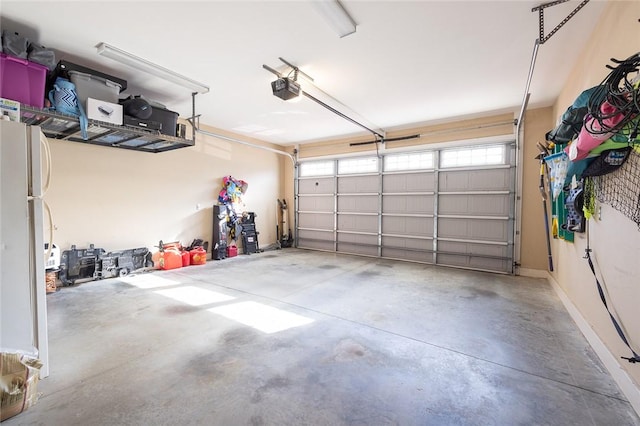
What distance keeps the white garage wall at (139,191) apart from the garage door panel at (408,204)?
3657 mm

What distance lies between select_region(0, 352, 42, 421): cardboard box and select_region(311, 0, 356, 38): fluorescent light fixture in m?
3.38

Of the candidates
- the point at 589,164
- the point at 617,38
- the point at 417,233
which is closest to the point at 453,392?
the point at 589,164

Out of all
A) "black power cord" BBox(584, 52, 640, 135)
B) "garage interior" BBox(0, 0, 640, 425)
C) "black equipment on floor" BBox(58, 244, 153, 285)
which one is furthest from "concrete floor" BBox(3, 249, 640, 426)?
"black power cord" BBox(584, 52, 640, 135)

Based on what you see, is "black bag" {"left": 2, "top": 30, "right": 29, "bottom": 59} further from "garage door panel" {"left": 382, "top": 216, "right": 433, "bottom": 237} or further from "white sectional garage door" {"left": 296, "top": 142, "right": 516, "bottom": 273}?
"garage door panel" {"left": 382, "top": 216, "right": 433, "bottom": 237}

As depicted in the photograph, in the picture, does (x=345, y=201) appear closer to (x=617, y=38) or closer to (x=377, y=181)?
(x=377, y=181)

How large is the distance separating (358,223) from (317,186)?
1.68 metres

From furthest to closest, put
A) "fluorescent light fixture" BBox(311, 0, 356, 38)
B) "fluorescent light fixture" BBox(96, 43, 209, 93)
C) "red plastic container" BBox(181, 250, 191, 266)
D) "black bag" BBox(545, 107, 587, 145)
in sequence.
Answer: "red plastic container" BBox(181, 250, 191, 266)
"fluorescent light fixture" BBox(96, 43, 209, 93)
"fluorescent light fixture" BBox(311, 0, 356, 38)
"black bag" BBox(545, 107, 587, 145)

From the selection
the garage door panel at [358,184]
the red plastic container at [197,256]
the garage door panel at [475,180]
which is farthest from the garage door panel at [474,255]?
the red plastic container at [197,256]

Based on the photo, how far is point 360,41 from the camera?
9.70 ft

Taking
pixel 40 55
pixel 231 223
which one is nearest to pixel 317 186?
pixel 231 223

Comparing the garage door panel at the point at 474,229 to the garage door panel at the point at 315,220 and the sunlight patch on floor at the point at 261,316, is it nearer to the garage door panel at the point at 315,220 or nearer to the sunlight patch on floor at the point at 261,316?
the garage door panel at the point at 315,220

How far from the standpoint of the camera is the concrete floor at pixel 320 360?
1708mm

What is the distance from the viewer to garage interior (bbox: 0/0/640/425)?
1876mm

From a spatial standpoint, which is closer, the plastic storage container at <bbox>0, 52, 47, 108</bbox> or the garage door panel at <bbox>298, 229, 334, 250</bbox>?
the plastic storage container at <bbox>0, 52, 47, 108</bbox>
